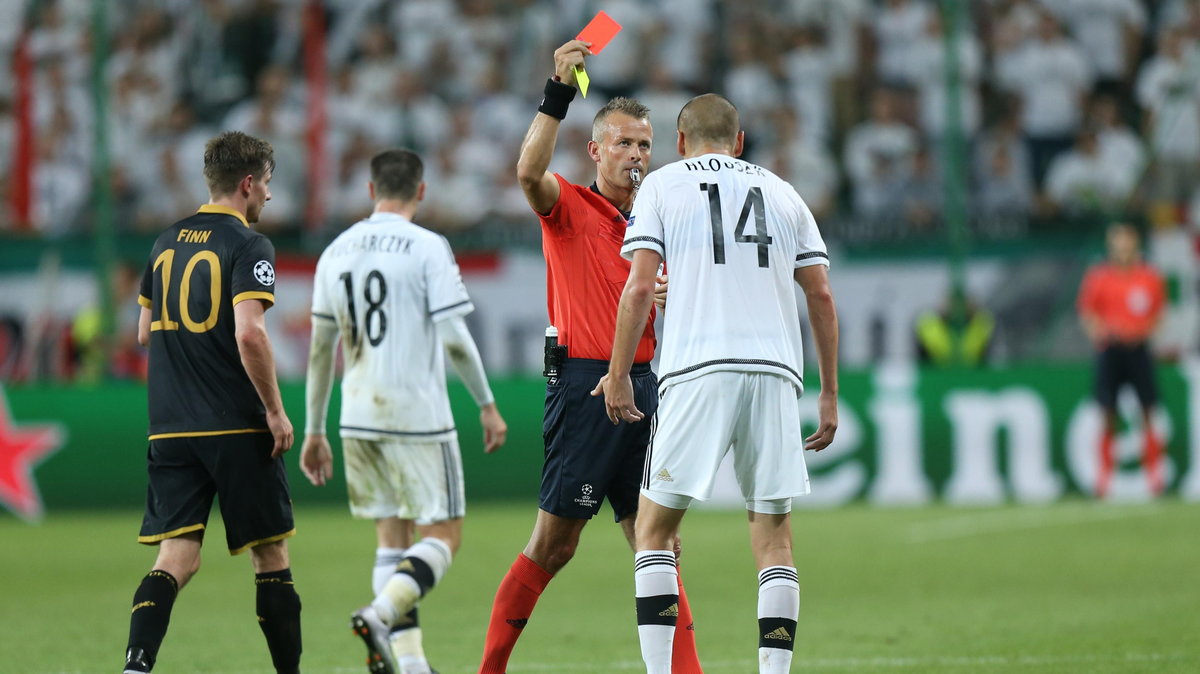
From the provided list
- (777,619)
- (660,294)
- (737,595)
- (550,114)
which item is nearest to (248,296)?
(550,114)

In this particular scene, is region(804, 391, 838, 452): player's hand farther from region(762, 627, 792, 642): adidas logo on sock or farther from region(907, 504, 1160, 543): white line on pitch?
region(907, 504, 1160, 543): white line on pitch

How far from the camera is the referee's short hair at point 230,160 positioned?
6.56 meters

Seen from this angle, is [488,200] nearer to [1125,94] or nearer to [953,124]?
[953,124]

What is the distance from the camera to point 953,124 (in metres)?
17.2

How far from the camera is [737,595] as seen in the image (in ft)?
34.5

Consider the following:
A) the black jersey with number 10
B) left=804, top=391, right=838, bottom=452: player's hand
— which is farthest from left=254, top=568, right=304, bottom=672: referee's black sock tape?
left=804, top=391, right=838, bottom=452: player's hand

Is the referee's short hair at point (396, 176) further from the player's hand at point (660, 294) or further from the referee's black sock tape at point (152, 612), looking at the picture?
the referee's black sock tape at point (152, 612)

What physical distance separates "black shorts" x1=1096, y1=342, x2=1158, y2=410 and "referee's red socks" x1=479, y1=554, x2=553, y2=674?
33.9 feet

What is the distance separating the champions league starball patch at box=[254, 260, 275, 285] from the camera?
6.39 meters

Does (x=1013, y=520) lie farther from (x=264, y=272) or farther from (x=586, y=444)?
(x=264, y=272)

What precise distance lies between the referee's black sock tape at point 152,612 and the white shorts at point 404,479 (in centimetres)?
156

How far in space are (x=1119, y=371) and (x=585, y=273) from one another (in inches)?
407

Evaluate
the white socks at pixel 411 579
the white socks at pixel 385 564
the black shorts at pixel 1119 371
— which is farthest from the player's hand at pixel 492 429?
the black shorts at pixel 1119 371

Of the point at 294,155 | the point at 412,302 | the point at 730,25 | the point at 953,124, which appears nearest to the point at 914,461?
the point at 953,124
